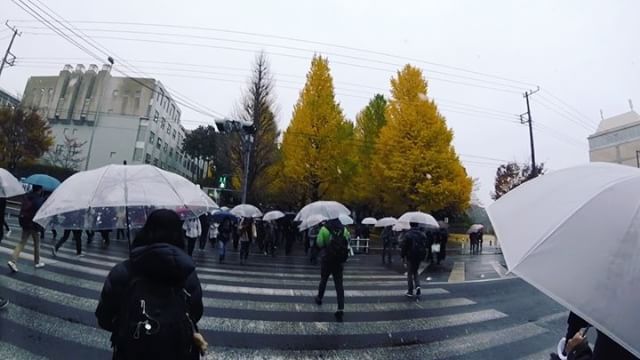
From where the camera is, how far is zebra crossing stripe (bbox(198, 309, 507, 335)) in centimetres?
493

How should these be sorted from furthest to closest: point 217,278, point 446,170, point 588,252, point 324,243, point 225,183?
1. point 446,170
2. point 225,183
3. point 217,278
4. point 324,243
5. point 588,252

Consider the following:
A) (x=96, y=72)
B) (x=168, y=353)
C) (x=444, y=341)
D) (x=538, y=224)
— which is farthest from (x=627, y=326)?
(x=96, y=72)

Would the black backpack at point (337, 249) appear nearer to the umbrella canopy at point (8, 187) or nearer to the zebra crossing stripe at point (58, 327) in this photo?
the zebra crossing stripe at point (58, 327)

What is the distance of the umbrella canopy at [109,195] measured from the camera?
2.98 m

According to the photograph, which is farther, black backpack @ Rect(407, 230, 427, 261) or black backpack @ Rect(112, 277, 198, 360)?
black backpack @ Rect(407, 230, 427, 261)

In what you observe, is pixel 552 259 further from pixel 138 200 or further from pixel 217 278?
pixel 217 278

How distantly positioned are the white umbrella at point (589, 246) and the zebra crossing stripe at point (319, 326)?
3710mm

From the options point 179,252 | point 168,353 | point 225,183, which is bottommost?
point 168,353

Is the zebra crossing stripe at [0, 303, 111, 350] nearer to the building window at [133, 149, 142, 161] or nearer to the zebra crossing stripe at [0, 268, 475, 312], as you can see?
the zebra crossing stripe at [0, 268, 475, 312]

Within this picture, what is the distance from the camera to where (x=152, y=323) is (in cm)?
182

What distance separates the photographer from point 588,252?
167 cm

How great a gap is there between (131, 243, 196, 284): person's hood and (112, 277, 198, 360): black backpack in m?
0.06

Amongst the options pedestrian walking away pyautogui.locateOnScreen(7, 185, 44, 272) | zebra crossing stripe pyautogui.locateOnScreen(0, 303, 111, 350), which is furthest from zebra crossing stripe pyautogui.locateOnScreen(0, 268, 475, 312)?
zebra crossing stripe pyautogui.locateOnScreen(0, 303, 111, 350)

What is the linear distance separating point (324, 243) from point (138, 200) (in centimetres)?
404
